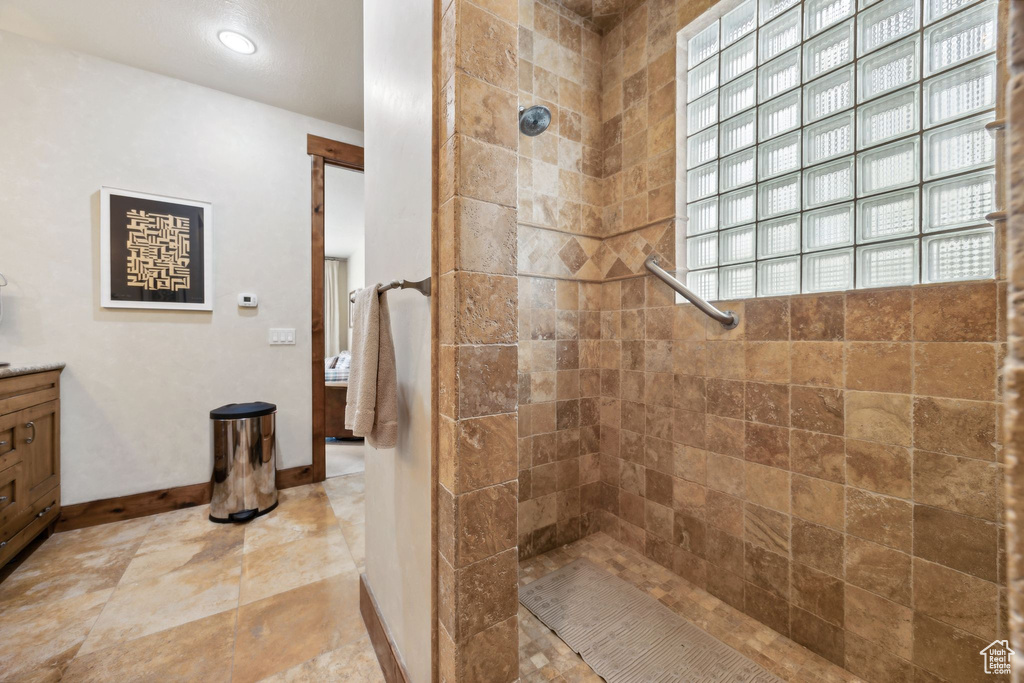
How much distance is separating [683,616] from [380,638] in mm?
1081

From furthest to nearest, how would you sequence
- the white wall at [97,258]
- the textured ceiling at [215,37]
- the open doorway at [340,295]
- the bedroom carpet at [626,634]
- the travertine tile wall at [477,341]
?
the open doorway at [340,295] → the white wall at [97,258] → the textured ceiling at [215,37] → the bedroom carpet at [626,634] → the travertine tile wall at [477,341]

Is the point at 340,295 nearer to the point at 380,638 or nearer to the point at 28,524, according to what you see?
the point at 28,524

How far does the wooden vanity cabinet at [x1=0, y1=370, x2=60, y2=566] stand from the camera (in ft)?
5.59

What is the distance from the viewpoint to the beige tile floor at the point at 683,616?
1.29 m

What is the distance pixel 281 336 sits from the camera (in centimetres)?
274

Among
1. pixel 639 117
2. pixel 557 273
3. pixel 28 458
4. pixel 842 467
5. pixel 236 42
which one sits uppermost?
pixel 236 42

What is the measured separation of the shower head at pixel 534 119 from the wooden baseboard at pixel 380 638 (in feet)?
6.07

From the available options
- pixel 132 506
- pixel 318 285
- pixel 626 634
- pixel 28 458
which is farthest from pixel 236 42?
pixel 626 634

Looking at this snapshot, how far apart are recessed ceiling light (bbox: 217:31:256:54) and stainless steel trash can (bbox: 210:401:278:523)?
198 centimetres

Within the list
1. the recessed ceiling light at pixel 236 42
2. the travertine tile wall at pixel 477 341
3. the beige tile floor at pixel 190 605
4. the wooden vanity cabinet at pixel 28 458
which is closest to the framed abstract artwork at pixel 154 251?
the wooden vanity cabinet at pixel 28 458

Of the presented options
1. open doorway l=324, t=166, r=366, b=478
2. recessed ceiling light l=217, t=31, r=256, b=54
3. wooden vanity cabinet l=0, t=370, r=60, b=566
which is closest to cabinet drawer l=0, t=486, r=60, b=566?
wooden vanity cabinet l=0, t=370, r=60, b=566

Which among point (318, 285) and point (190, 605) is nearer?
point (190, 605)

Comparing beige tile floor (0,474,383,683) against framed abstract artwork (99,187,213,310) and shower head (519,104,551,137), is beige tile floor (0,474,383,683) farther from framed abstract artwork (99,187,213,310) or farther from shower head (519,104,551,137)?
shower head (519,104,551,137)

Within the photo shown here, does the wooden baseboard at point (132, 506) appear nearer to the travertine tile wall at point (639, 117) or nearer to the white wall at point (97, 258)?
the white wall at point (97, 258)
